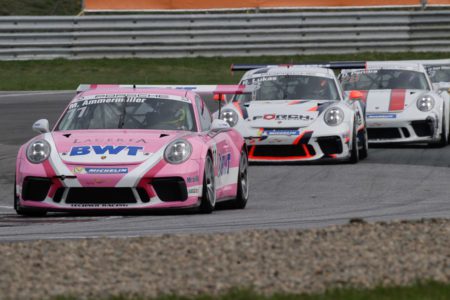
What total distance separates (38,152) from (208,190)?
4.57 ft

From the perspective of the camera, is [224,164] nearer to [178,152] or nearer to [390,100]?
[178,152]

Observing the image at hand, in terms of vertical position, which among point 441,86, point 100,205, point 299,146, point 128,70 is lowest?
point 128,70

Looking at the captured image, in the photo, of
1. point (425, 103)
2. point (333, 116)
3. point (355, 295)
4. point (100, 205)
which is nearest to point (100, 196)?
point (100, 205)

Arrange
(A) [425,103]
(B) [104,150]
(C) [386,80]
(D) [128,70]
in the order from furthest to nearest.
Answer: (D) [128,70] < (C) [386,80] < (A) [425,103] < (B) [104,150]

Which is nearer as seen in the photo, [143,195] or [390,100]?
[143,195]

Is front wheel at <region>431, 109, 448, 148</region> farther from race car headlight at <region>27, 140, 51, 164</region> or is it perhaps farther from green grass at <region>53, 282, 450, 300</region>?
green grass at <region>53, 282, 450, 300</region>

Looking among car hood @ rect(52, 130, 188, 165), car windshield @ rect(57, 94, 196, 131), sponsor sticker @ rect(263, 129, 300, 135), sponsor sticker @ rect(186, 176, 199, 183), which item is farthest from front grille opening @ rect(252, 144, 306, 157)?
sponsor sticker @ rect(186, 176, 199, 183)

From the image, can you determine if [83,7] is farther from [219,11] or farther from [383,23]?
[383,23]

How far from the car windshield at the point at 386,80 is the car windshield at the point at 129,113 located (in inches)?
319

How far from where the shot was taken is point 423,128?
19.5m

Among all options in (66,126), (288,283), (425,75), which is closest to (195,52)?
(425,75)

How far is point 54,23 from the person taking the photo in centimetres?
2964

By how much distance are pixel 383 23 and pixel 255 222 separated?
65.1 ft

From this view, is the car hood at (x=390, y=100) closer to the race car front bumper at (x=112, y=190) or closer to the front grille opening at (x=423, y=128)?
the front grille opening at (x=423, y=128)
